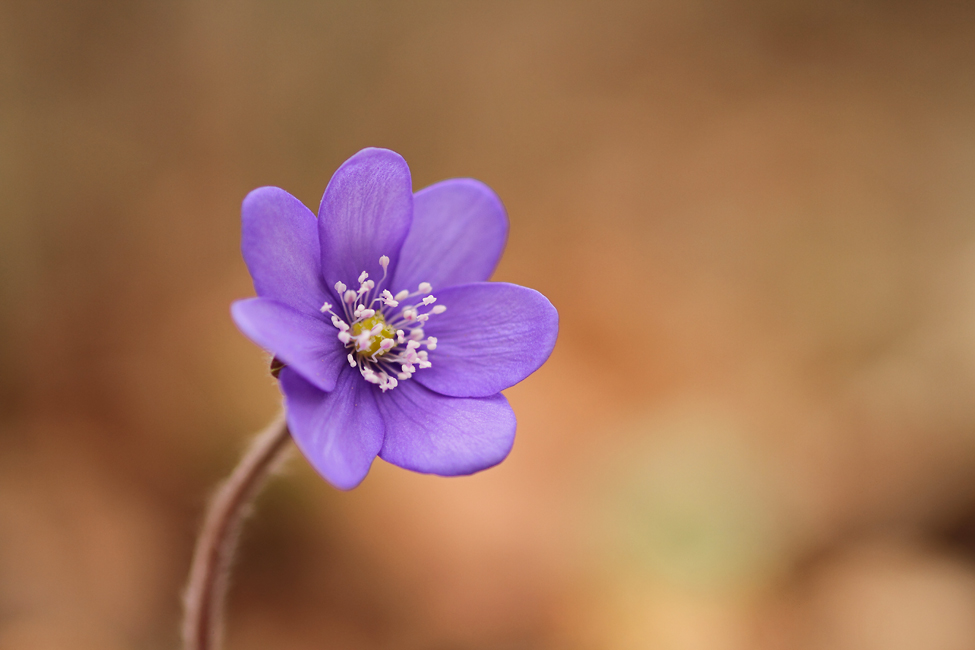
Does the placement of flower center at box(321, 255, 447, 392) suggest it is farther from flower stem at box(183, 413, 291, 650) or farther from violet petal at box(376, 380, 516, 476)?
flower stem at box(183, 413, 291, 650)

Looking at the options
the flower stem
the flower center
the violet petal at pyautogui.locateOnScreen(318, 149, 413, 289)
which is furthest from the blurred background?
the violet petal at pyautogui.locateOnScreen(318, 149, 413, 289)

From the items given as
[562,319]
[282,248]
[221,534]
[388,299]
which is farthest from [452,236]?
[562,319]

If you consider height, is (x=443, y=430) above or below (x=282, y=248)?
below

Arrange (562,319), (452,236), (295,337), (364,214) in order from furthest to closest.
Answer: (562,319) → (452,236) → (364,214) → (295,337)

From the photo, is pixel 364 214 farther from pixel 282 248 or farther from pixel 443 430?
pixel 443 430

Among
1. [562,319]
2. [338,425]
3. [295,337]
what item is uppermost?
[562,319]

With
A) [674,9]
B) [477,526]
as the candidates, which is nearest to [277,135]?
[477,526]

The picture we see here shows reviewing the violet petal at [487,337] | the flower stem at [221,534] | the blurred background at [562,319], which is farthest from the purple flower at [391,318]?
the blurred background at [562,319]
